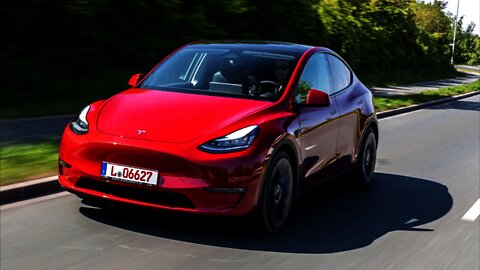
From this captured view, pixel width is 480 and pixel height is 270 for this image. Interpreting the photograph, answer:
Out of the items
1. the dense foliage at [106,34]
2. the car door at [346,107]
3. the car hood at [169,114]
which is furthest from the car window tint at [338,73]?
the dense foliage at [106,34]

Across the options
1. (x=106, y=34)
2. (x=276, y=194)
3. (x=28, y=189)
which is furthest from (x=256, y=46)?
(x=106, y=34)

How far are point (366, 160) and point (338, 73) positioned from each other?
1.19 meters

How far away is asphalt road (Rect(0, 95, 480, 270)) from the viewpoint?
14.5 ft

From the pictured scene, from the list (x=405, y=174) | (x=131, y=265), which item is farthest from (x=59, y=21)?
(x=131, y=265)

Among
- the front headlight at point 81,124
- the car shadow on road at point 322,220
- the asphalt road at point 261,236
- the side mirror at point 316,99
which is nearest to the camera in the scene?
the asphalt road at point 261,236

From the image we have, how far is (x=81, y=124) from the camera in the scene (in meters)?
5.16

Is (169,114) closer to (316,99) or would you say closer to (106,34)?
(316,99)

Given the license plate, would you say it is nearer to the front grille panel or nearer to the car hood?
the front grille panel

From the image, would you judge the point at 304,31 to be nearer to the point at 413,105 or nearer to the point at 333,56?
the point at 413,105

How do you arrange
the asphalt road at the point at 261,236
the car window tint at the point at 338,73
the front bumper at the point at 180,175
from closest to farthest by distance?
the asphalt road at the point at 261,236
the front bumper at the point at 180,175
the car window tint at the point at 338,73

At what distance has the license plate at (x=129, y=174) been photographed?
465 cm

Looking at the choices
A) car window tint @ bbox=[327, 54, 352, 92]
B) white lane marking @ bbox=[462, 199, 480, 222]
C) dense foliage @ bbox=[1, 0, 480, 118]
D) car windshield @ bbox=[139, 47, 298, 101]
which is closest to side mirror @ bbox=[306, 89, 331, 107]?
car windshield @ bbox=[139, 47, 298, 101]

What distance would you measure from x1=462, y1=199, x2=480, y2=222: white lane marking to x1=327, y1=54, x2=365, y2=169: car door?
4.11 ft

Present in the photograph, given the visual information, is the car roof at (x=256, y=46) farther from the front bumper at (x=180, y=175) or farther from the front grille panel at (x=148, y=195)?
the front grille panel at (x=148, y=195)
